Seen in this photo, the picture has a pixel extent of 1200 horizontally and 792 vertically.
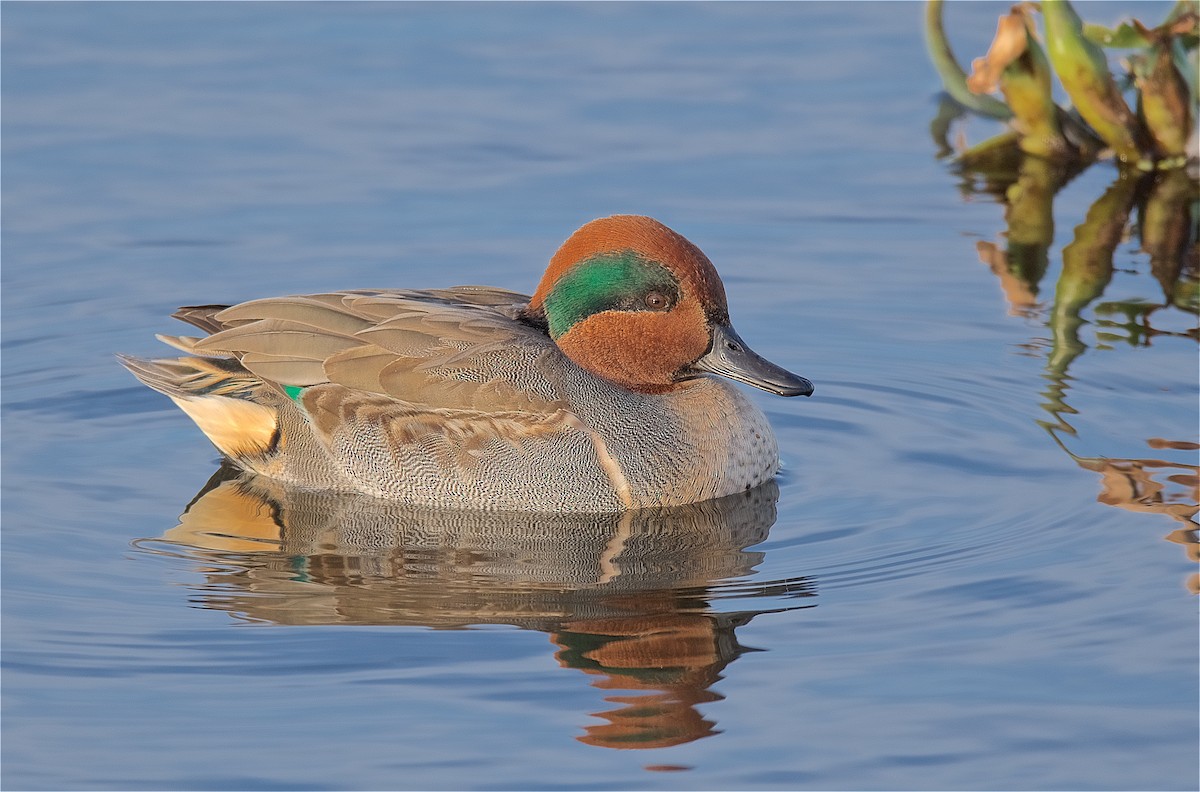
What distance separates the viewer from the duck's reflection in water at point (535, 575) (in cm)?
674

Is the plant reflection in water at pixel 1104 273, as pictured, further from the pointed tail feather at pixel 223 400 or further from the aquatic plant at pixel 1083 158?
the pointed tail feather at pixel 223 400

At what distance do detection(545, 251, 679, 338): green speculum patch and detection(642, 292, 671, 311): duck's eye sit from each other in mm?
13

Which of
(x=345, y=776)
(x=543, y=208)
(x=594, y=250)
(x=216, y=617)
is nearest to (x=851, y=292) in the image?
(x=543, y=208)

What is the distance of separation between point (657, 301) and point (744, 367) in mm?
493

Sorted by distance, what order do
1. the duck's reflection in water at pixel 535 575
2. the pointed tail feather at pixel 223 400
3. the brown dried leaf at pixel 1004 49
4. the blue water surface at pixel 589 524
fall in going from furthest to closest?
the brown dried leaf at pixel 1004 49, the pointed tail feather at pixel 223 400, the duck's reflection in water at pixel 535 575, the blue water surface at pixel 589 524

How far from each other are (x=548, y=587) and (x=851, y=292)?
3989 millimetres

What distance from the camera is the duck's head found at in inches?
328

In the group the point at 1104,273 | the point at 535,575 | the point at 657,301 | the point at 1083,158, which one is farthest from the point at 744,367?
the point at 1083,158

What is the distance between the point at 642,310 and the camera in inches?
332

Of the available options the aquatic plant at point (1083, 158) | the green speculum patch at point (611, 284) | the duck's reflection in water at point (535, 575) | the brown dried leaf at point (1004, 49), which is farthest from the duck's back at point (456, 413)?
the brown dried leaf at point (1004, 49)

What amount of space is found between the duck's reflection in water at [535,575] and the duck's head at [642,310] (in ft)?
2.06

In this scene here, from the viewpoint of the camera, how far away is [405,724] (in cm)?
630

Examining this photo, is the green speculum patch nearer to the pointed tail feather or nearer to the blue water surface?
the blue water surface

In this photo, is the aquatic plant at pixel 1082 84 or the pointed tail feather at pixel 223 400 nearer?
the pointed tail feather at pixel 223 400
